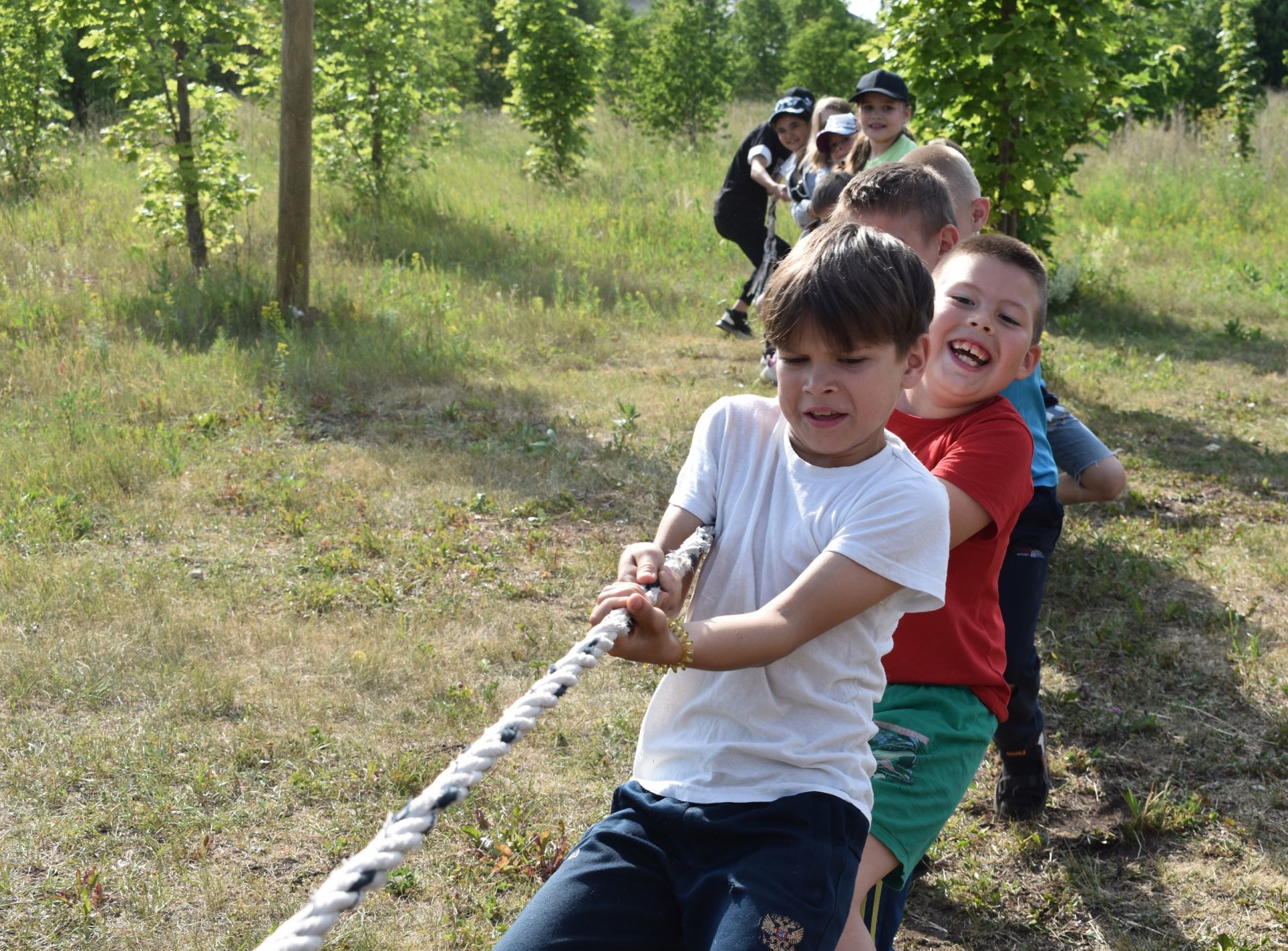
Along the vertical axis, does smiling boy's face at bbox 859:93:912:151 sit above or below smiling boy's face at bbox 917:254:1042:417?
above

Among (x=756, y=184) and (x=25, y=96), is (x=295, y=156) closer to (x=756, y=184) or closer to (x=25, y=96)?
(x=756, y=184)

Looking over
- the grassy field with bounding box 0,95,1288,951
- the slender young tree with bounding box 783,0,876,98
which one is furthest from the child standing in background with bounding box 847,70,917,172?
the slender young tree with bounding box 783,0,876,98


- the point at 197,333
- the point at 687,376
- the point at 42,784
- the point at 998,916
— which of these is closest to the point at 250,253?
the point at 197,333

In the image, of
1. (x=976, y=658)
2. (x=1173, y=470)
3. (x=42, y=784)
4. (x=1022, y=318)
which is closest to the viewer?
(x=976, y=658)

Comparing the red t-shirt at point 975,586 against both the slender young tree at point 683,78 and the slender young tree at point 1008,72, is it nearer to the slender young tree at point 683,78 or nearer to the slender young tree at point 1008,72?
the slender young tree at point 1008,72

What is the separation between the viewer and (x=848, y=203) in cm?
312

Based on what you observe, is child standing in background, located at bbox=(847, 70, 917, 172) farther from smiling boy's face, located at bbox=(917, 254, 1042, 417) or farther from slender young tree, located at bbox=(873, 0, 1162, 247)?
smiling boy's face, located at bbox=(917, 254, 1042, 417)

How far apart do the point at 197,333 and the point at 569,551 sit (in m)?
4.18

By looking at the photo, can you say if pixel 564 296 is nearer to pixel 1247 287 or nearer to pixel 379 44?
pixel 379 44

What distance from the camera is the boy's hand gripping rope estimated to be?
124cm

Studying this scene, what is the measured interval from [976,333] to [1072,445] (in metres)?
2.11

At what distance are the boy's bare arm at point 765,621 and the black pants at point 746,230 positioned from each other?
747 centimetres

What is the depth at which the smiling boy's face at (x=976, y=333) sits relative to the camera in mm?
2674

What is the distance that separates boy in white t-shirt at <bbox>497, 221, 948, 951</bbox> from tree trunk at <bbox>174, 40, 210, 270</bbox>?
8136mm
